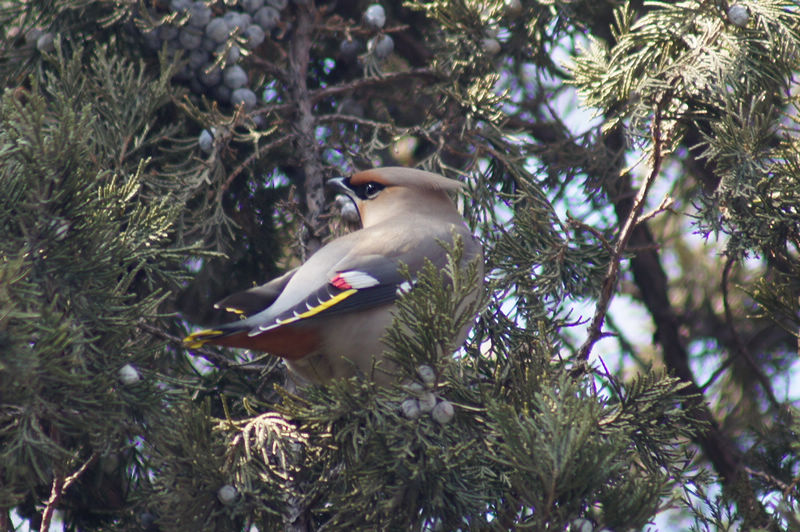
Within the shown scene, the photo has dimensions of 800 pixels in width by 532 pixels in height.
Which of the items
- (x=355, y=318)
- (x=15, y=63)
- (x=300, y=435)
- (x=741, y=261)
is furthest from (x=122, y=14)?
(x=741, y=261)

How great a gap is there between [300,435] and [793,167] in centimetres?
154

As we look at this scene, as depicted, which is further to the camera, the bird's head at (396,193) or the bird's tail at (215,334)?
the bird's head at (396,193)

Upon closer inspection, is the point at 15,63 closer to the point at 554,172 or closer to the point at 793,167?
the point at 554,172

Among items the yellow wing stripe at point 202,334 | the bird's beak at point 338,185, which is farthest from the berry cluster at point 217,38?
the yellow wing stripe at point 202,334

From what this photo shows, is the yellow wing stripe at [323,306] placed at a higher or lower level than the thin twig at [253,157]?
higher

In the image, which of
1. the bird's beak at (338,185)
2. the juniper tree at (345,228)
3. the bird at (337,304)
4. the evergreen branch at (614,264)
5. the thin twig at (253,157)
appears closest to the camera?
the juniper tree at (345,228)

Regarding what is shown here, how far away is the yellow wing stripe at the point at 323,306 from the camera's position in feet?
8.61

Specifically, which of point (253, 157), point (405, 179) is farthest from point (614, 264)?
point (253, 157)

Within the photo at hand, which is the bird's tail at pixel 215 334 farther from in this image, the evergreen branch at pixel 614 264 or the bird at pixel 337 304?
the evergreen branch at pixel 614 264

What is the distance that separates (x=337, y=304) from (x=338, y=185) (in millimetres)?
658

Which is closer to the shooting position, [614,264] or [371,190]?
[614,264]

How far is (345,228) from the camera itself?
3.42 m

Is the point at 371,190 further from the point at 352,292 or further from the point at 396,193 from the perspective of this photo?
the point at 352,292

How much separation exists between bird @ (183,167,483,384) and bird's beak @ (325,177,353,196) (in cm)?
22
